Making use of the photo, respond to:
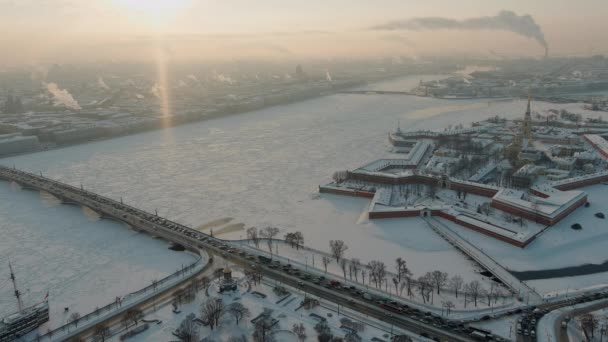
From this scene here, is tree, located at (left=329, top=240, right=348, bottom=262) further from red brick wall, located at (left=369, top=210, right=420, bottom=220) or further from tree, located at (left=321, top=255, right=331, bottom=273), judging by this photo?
red brick wall, located at (left=369, top=210, right=420, bottom=220)

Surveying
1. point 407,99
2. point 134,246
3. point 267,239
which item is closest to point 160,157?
point 134,246

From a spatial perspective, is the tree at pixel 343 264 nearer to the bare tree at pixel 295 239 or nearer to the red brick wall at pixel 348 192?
the bare tree at pixel 295 239

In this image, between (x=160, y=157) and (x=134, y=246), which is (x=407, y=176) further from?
(x=160, y=157)

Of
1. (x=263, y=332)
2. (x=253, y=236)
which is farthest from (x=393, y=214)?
(x=263, y=332)

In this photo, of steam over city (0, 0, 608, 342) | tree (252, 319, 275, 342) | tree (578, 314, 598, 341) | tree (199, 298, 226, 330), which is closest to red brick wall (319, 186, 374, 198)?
steam over city (0, 0, 608, 342)

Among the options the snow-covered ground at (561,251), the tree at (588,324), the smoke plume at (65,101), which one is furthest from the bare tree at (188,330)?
the smoke plume at (65,101)
